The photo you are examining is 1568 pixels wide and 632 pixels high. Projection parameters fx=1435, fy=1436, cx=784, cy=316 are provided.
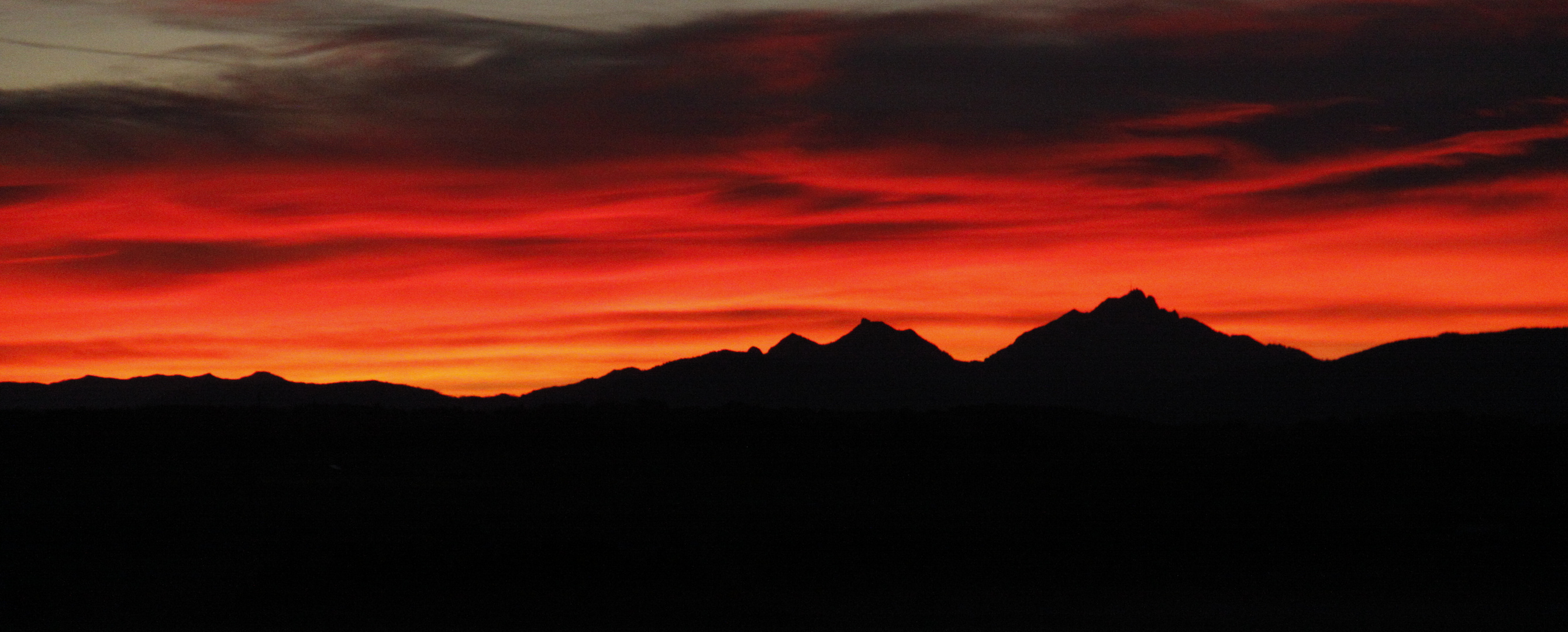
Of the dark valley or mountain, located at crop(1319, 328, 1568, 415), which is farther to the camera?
mountain, located at crop(1319, 328, 1568, 415)

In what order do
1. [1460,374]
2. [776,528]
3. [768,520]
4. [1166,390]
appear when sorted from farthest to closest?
1. [1166,390]
2. [1460,374]
3. [768,520]
4. [776,528]

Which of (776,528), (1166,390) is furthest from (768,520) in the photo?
(1166,390)

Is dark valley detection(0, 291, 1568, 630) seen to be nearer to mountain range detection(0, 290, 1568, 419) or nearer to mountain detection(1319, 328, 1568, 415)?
mountain range detection(0, 290, 1568, 419)

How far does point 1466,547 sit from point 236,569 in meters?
23.3

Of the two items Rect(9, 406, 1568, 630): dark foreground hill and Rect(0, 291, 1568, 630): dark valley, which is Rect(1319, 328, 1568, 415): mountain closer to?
Rect(0, 291, 1568, 630): dark valley

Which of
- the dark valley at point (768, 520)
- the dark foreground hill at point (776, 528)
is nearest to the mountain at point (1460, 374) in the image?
the dark valley at point (768, 520)

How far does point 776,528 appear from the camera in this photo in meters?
31.0

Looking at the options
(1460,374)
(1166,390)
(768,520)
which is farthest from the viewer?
(1166,390)

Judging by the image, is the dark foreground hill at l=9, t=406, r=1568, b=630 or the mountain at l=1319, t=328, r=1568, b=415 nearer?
the dark foreground hill at l=9, t=406, r=1568, b=630

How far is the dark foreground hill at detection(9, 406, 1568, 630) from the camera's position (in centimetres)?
2138

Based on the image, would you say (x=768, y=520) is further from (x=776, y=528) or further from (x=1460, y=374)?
(x=1460, y=374)

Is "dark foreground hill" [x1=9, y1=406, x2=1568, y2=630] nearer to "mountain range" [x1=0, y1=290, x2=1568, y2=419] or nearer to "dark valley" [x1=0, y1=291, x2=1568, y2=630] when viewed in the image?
"dark valley" [x1=0, y1=291, x2=1568, y2=630]

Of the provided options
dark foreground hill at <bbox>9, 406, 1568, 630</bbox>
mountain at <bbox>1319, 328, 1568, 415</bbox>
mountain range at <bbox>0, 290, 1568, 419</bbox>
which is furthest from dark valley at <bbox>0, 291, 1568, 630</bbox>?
mountain at <bbox>1319, 328, 1568, 415</bbox>

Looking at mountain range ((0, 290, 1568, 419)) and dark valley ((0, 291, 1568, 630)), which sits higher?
mountain range ((0, 290, 1568, 419))
